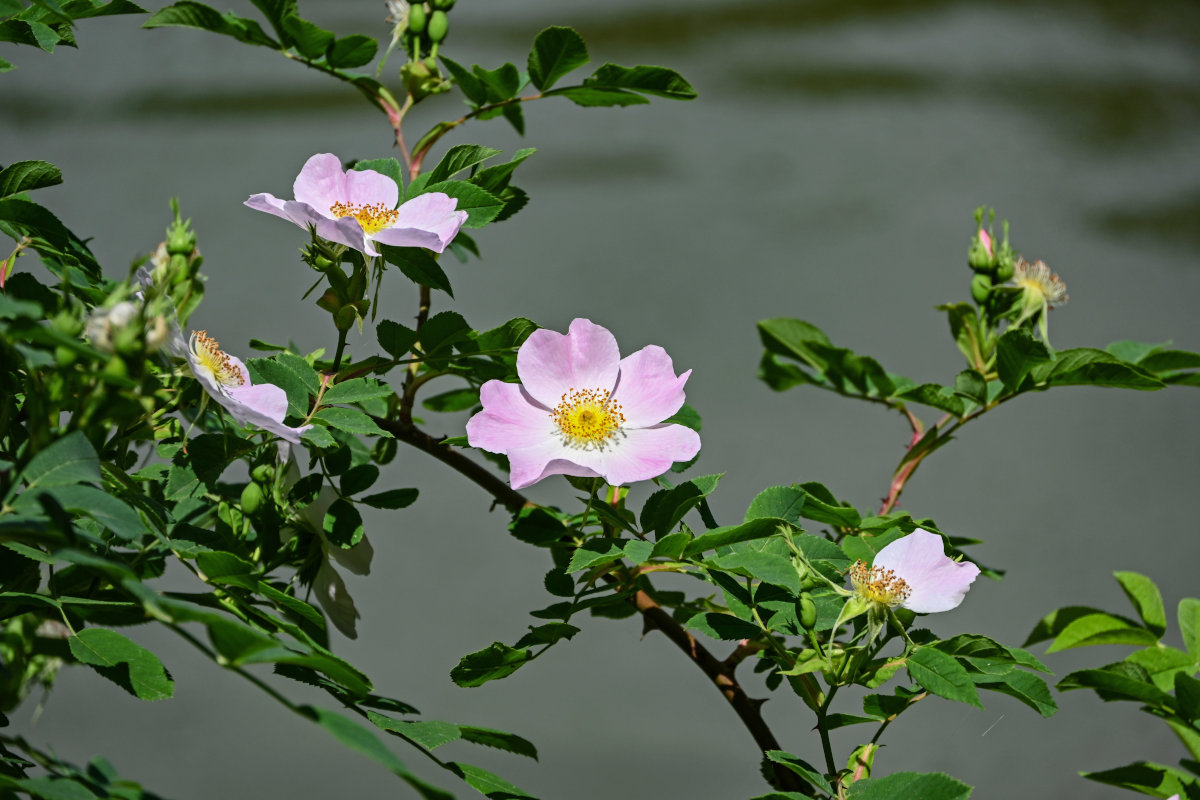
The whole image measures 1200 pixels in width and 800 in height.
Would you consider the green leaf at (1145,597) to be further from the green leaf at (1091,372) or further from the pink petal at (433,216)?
the pink petal at (433,216)

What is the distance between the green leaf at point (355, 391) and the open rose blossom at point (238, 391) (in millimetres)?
20

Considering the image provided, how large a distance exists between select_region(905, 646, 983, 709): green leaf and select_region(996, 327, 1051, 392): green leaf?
0.53 feet

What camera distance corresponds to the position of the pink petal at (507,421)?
345 millimetres

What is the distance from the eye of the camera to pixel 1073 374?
0.46m

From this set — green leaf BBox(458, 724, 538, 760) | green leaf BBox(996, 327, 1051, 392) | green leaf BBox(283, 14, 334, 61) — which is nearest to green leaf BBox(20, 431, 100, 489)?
green leaf BBox(458, 724, 538, 760)

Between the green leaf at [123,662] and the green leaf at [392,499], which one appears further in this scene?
the green leaf at [392,499]

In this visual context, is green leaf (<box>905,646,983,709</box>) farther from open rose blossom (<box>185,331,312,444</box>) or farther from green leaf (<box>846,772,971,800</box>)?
open rose blossom (<box>185,331,312,444</box>)

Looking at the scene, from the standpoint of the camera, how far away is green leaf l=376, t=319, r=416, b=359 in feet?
1.26

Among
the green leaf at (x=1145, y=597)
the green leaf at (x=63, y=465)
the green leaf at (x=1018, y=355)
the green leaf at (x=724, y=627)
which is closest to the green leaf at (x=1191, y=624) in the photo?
the green leaf at (x=1145, y=597)

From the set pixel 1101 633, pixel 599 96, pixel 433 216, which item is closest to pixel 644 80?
pixel 599 96

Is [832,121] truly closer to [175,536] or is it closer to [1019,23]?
[1019,23]

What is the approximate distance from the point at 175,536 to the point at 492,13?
1178mm

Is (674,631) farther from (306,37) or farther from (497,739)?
(306,37)

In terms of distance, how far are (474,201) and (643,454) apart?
123mm
